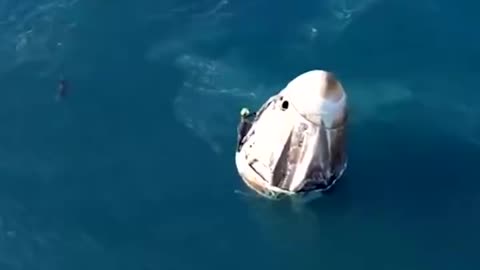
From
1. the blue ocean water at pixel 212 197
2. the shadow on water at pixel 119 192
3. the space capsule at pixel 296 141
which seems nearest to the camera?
the space capsule at pixel 296 141

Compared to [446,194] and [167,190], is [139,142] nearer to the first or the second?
[167,190]

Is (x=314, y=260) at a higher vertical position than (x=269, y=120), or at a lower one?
lower

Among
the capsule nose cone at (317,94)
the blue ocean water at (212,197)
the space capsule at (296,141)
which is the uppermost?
the capsule nose cone at (317,94)

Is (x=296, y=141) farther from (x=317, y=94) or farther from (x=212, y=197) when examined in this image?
(x=212, y=197)

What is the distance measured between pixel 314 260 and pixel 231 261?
12.8m

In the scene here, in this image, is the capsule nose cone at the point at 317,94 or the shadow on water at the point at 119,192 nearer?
the capsule nose cone at the point at 317,94

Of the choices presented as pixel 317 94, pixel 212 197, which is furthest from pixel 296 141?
pixel 212 197

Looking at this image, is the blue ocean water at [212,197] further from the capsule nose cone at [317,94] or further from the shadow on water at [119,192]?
the capsule nose cone at [317,94]

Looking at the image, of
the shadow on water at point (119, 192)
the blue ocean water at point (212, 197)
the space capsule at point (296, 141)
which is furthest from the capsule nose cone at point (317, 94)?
the shadow on water at point (119, 192)

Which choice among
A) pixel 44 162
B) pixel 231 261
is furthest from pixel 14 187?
pixel 231 261

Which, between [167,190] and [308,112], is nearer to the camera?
[308,112]

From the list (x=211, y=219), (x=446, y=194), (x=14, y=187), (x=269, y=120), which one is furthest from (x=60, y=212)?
(x=446, y=194)

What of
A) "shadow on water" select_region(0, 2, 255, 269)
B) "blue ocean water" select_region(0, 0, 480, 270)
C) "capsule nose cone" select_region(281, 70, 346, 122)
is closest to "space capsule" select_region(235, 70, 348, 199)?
"capsule nose cone" select_region(281, 70, 346, 122)

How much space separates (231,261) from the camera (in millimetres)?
181000
